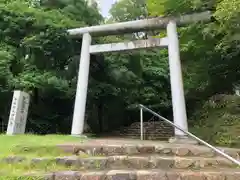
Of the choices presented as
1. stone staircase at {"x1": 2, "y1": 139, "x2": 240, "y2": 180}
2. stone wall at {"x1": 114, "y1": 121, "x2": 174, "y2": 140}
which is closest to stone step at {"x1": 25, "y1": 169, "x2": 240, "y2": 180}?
stone staircase at {"x1": 2, "y1": 139, "x2": 240, "y2": 180}

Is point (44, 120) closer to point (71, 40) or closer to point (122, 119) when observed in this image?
point (71, 40)

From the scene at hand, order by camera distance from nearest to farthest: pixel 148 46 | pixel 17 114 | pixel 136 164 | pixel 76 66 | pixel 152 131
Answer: pixel 136 164
pixel 17 114
pixel 148 46
pixel 76 66
pixel 152 131

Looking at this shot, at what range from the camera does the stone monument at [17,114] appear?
8.64m

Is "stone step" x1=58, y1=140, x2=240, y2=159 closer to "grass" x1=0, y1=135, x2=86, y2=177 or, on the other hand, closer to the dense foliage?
"grass" x1=0, y1=135, x2=86, y2=177

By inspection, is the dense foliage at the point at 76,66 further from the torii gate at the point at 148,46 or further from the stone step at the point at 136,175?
the stone step at the point at 136,175

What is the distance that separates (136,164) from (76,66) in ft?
27.2

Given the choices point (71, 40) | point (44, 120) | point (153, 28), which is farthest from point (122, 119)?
point (153, 28)

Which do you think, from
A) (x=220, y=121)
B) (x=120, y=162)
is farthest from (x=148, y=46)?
(x=120, y=162)

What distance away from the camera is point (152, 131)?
13250 mm

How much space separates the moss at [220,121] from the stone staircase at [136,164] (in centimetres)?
296

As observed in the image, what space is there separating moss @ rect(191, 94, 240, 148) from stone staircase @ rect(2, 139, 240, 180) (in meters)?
2.96

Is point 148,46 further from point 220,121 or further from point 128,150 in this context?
point 128,150

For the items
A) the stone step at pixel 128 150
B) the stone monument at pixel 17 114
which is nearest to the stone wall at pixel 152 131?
the stone monument at pixel 17 114

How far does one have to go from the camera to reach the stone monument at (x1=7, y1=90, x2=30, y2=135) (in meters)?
8.64
